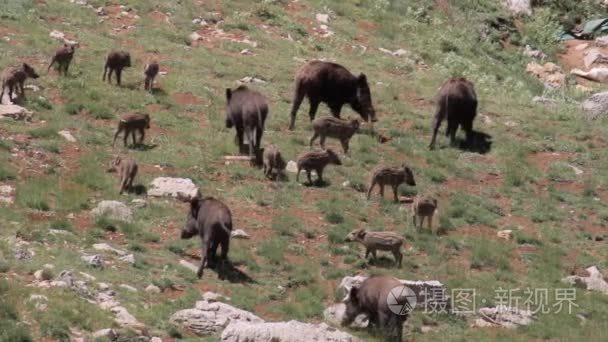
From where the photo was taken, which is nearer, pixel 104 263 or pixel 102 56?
pixel 104 263

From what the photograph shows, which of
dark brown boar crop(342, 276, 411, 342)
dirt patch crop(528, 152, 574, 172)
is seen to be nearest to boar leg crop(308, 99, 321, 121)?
dirt patch crop(528, 152, 574, 172)

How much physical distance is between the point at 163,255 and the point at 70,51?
411 inches

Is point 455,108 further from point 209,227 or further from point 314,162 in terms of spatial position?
point 209,227

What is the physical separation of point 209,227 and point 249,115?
569 centimetres

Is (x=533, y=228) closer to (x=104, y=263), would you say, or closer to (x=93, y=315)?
(x=104, y=263)

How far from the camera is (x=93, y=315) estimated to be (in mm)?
14383

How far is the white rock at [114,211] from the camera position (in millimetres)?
18953

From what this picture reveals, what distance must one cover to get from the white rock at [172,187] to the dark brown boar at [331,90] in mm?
5517

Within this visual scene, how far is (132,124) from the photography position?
74.9 feet

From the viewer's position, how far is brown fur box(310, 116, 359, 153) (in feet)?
79.6

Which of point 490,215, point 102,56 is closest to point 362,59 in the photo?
point 102,56

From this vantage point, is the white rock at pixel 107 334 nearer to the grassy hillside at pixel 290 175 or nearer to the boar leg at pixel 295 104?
the grassy hillside at pixel 290 175

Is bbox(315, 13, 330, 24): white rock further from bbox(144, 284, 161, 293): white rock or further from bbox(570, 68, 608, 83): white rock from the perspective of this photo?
bbox(144, 284, 161, 293): white rock

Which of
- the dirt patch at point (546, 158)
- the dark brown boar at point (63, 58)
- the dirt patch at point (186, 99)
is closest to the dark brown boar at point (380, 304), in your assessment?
the dirt patch at point (546, 158)
